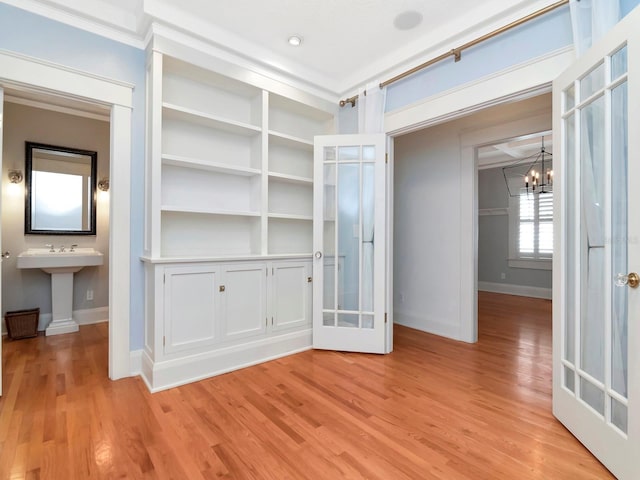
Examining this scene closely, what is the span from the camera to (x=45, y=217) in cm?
392

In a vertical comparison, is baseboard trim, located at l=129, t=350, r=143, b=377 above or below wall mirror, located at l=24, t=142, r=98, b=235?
below

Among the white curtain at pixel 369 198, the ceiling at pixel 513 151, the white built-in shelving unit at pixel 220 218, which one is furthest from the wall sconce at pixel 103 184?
the ceiling at pixel 513 151

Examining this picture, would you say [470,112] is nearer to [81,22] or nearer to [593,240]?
[593,240]

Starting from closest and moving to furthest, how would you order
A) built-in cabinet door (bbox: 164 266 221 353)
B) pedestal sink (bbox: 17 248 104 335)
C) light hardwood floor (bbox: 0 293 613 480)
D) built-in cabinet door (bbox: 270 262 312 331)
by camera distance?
light hardwood floor (bbox: 0 293 613 480)
built-in cabinet door (bbox: 164 266 221 353)
built-in cabinet door (bbox: 270 262 312 331)
pedestal sink (bbox: 17 248 104 335)

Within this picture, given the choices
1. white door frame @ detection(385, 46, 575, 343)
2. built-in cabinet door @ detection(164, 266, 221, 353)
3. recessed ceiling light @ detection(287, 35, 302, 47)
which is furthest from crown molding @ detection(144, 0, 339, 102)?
built-in cabinet door @ detection(164, 266, 221, 353)

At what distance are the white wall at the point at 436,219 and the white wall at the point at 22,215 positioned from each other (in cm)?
403

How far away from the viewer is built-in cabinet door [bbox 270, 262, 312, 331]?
3.12m

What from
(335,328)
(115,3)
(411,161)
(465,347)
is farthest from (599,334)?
(115,3)

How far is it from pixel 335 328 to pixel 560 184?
7.37ft

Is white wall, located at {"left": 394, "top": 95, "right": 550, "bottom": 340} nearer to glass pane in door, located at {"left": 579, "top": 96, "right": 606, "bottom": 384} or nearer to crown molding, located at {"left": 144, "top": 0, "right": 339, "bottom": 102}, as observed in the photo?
crown molding, located at {"left": 144, "top": 0, "right": 339, "bottom": 102}

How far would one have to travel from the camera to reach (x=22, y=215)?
3.79 m

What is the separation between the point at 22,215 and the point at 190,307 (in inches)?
113

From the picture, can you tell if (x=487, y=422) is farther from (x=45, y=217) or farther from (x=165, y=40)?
(x=45, y=217)

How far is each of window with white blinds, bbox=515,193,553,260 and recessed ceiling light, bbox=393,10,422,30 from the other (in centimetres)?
548
